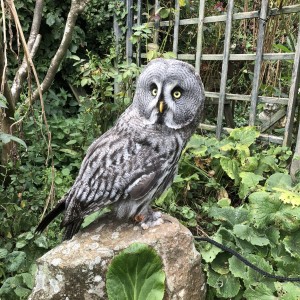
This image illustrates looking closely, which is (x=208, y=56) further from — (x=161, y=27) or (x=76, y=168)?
(x=76, y=168)

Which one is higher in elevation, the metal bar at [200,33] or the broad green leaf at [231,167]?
the metal bar at [200,33]

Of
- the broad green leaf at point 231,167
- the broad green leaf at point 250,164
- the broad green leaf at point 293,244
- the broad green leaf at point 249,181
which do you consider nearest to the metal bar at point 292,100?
the broad green leaf at point 250,164

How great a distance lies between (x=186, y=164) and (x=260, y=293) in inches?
57.6

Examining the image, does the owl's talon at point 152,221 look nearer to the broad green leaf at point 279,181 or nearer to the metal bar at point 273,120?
the broad green leaf at point 279,181

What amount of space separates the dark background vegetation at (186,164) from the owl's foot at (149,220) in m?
0.42

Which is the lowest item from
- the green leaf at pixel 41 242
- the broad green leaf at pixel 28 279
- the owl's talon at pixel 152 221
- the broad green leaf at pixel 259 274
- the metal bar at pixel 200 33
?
the broad green leaf at pixel 28 279

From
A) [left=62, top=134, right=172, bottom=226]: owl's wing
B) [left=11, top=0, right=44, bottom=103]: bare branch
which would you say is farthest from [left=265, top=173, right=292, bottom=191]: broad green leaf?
[left=11, top=0, right=44, bottom=103]: bare branch

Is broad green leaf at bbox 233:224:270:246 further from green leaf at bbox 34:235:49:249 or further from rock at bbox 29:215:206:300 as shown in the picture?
green leaf at bbox 34:235:49:249

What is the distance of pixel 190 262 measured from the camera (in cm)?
187

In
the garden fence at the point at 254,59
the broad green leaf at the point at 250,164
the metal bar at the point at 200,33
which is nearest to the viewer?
the broad green leaf at the point at 250,164

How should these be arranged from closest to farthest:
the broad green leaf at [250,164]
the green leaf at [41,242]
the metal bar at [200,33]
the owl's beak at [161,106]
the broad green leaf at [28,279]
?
1. the owl's beak at [161,106]
2. the broad green leaf at [28,279]
3. the green leaf at [41,242]
4. the broad green leaf at [250,164]
5. the metal bar at [200,33]

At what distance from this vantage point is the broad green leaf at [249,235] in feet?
6.81

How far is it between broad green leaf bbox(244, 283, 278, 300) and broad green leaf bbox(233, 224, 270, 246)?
26 cm

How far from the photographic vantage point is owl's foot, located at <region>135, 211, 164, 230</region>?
1904mm
